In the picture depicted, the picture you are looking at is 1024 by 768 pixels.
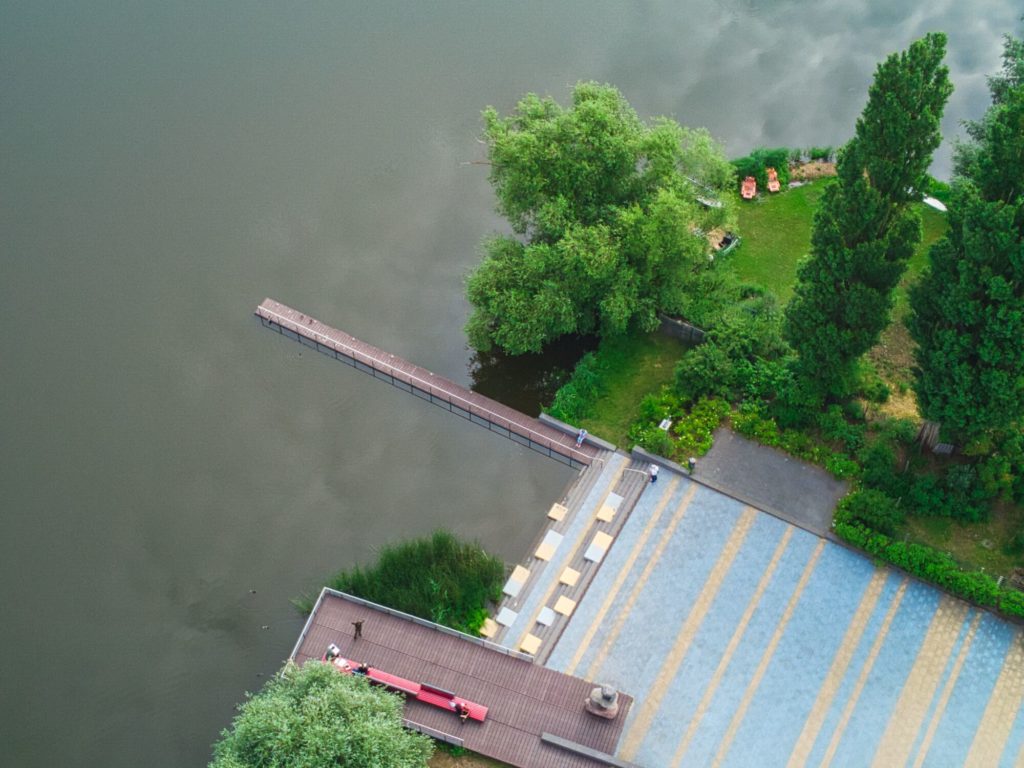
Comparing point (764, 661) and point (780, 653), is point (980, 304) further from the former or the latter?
point (764, 661)

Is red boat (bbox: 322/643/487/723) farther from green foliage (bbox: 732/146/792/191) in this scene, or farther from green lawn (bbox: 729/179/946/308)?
green foliage (bbox: 732/146/792/191)

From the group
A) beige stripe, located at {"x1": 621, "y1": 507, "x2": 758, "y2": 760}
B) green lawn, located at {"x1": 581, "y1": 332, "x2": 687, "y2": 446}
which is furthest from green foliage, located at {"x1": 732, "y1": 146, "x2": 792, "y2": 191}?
beige stripe, located at {"x1": 621, "y1": 507, "x2": 758, "y2": 760}

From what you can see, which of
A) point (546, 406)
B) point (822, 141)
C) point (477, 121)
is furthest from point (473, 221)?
point (822, 141)

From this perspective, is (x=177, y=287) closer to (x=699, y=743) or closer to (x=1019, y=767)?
(x=699, y=743)


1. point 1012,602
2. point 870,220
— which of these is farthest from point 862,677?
point 870,220

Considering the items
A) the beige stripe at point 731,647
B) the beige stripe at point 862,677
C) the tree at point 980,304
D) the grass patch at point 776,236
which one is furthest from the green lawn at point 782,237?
the beige stripe at point 862,677

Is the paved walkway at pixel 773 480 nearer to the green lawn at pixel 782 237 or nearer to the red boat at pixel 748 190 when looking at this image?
the green lawn at pixel 782 237
